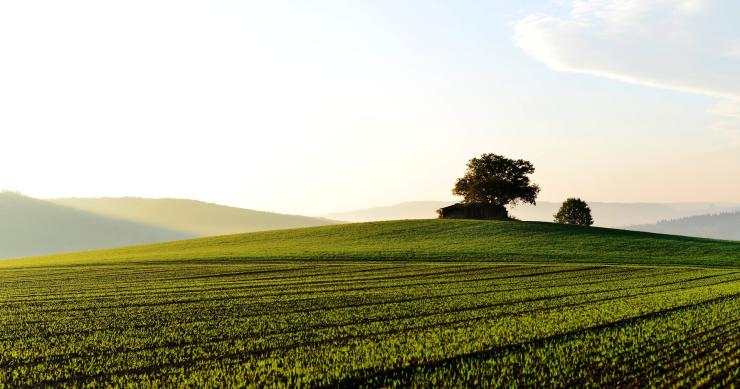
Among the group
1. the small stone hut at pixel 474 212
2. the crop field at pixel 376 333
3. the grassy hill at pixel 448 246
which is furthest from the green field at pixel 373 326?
the small stone hut at pixel 474 212

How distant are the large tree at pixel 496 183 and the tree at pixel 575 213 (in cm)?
2085

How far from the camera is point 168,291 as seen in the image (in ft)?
106

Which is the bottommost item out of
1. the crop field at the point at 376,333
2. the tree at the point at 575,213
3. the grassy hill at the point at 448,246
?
the crop field at the point at 376,333

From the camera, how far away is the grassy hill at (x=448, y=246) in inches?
2189

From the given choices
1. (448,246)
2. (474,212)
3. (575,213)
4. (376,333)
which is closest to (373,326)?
(376,333)

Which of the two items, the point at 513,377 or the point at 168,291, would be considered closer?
the point at 513,377

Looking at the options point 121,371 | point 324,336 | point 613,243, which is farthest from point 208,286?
point 613,243

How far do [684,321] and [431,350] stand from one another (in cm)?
928

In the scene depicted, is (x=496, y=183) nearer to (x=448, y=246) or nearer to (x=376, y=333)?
(x=448, y=246)

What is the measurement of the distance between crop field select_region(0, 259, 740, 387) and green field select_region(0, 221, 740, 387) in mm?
71

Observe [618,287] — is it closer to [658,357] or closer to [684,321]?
[684,321]

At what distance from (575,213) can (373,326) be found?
345 feet

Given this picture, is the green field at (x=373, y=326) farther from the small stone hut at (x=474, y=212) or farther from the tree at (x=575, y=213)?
the tree at (x=575, y=213)

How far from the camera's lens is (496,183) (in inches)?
3841
